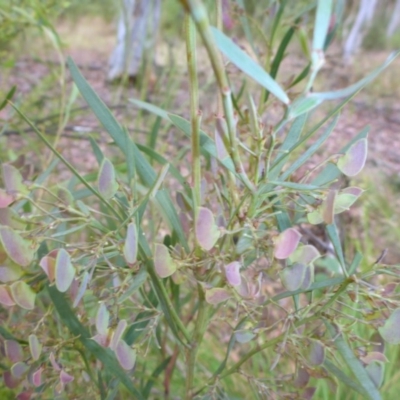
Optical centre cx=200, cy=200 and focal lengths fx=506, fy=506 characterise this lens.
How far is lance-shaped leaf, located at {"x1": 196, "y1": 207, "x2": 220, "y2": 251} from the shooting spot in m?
0.28

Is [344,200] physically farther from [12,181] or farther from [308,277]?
[12,181]

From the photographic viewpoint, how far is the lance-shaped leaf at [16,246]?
0.28 m

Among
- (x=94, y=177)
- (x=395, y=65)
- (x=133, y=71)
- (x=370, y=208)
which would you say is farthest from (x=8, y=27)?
(x=395, y=65)

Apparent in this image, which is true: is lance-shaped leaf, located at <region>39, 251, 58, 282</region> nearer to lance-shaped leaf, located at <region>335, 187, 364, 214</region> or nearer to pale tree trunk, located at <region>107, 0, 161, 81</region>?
lance-shaped leaf, located at <region>335, 187, 364, 214</region>

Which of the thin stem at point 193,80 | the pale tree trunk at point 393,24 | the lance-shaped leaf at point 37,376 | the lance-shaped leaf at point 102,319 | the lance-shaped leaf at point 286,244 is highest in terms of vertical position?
the thin stem at point 193,80

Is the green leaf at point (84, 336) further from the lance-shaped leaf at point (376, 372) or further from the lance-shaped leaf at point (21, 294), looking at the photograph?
the lance-shaped leaf at point (376, 372)

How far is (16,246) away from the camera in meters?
0.28

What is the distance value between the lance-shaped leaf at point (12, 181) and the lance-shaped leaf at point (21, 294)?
0.06 meters

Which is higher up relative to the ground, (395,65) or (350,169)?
(350,169)

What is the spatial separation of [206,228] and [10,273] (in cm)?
13

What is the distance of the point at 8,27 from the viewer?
38.1 inches

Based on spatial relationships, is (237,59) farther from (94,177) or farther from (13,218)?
(94,177)

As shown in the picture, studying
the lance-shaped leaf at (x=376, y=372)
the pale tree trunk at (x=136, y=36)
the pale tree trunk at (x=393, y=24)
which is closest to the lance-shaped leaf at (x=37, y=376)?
the lance-shaped leaf at (x=376, y=372)

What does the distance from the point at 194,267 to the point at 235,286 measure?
1.7 inches
